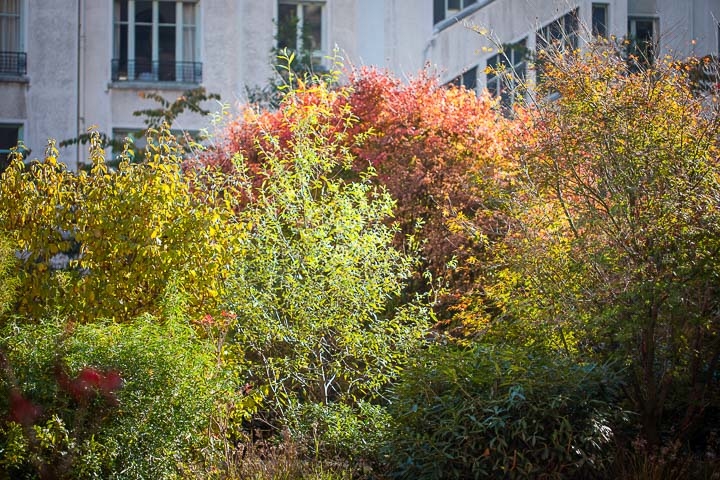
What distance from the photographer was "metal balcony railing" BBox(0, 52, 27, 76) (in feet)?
79.3

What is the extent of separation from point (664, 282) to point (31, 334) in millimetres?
5330

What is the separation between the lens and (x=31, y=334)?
867cm

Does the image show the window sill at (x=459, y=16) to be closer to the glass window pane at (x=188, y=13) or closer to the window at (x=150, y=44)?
the glass window pane at (x=188, y=13)

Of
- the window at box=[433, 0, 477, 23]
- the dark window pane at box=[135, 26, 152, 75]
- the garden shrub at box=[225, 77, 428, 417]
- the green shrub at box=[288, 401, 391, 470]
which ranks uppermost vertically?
the window at box=[433, 0, 477, 23]

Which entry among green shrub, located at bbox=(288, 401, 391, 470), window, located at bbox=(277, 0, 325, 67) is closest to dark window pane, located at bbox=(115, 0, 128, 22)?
window, located at bbox=(277, 0, 325, 67)

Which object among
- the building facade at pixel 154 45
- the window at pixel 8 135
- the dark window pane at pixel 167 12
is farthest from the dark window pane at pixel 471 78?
the window at pixel 8 135

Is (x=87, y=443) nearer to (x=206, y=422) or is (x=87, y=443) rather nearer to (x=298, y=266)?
(x=206, y=422)

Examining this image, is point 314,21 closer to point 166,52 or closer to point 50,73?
point 166,52

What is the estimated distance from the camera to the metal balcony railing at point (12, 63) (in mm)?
24172

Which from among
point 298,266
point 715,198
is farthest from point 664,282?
point 298,266

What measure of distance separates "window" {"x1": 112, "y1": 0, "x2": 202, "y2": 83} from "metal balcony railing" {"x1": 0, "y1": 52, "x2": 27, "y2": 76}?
2050 mm

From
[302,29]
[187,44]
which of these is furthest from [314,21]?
[187,44]

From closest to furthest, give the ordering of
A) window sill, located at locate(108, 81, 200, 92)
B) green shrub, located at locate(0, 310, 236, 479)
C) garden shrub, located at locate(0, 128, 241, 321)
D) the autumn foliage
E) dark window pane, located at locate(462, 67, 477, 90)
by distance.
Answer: green shrub, located at locate(0, 310, 236, 479)
garden shrub, located at locate(0, 128, 241, 321)
the autumn foliage
window sill, located at locate(108, 81, 200, 92)
dark window pane, located at locate(462, 67, 477, 90)

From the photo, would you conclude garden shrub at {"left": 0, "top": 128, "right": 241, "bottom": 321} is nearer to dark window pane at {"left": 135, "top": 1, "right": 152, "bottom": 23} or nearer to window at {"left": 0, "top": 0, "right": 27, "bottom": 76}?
window at {"left": 0, "top": 0, "right": 27, "bottom": 76}
